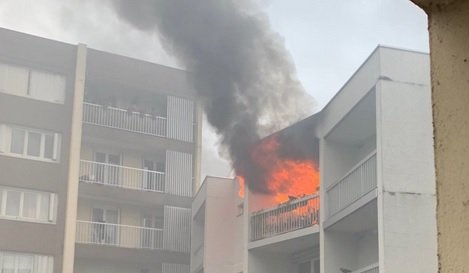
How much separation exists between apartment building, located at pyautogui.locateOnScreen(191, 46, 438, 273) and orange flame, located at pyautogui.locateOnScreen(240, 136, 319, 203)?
0.67 m

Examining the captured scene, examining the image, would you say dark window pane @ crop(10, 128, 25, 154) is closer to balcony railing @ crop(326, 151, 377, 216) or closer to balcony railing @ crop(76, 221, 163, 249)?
balcony railing @ crop(76, 221, 163, 249)

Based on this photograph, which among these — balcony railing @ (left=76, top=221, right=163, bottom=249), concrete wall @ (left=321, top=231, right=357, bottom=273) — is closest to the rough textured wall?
concrete wall @ (left=321, top=231, right=357, bottom=273)

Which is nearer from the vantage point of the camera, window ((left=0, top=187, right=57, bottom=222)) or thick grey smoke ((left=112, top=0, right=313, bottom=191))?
thick grey smoke ((left=112, top=0, right=313, bottom=191))

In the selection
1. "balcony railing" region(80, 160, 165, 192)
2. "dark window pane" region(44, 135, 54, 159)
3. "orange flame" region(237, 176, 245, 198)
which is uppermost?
"dark window pane" region(44, 135, 54, 159)

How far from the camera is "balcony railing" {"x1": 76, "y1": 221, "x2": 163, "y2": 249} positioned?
1275 inches

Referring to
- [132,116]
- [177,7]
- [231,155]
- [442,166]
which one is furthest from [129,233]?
[442,166]

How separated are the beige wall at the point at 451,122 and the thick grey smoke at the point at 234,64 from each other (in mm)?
25442

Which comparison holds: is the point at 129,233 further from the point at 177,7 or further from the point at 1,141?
the point at 177,7

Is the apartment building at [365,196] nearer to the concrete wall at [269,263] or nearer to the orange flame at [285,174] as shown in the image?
the concrete wall at [269,263]

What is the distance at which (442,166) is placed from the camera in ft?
5.39

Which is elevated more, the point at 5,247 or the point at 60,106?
the point at 60,106

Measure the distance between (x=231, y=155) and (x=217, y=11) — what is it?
16.2ft

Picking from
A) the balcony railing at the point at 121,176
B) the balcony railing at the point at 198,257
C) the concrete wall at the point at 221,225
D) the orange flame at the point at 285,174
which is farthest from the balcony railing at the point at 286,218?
the balcony railing at the point at 121,176

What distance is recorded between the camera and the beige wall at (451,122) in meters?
1.57
